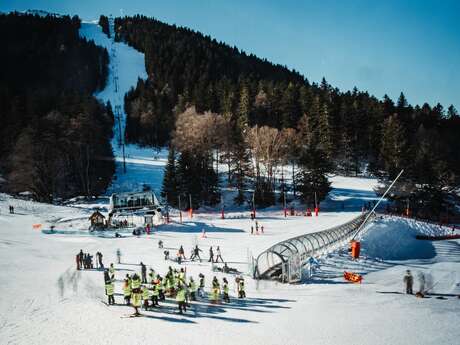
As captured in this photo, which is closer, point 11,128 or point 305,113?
point 11,128

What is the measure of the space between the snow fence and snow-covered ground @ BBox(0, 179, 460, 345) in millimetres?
923

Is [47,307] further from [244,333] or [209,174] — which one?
[209,174]

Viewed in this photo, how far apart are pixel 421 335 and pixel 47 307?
52.2 ft

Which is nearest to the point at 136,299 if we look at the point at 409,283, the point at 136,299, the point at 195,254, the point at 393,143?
the point at 136,299

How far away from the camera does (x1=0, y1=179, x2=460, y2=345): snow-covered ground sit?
13.5 m

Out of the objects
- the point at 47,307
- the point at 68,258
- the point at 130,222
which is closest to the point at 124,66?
the point at 130,222

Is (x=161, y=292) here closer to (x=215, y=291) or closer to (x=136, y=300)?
(x=136, y=300)

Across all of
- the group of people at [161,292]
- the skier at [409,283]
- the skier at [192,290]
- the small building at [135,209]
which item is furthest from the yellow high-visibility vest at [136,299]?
the small building at [135,209]

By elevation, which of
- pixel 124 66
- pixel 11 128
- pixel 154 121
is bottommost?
pixel 11 128

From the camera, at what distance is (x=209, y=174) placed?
57.0 meters

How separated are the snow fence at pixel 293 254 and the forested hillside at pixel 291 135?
25628 mm

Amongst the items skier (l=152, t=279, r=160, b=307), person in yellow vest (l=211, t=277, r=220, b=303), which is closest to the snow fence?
person in yellow vest (l=211, t=277, r=220, b=303)

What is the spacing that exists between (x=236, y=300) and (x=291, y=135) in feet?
160

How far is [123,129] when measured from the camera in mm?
102375
